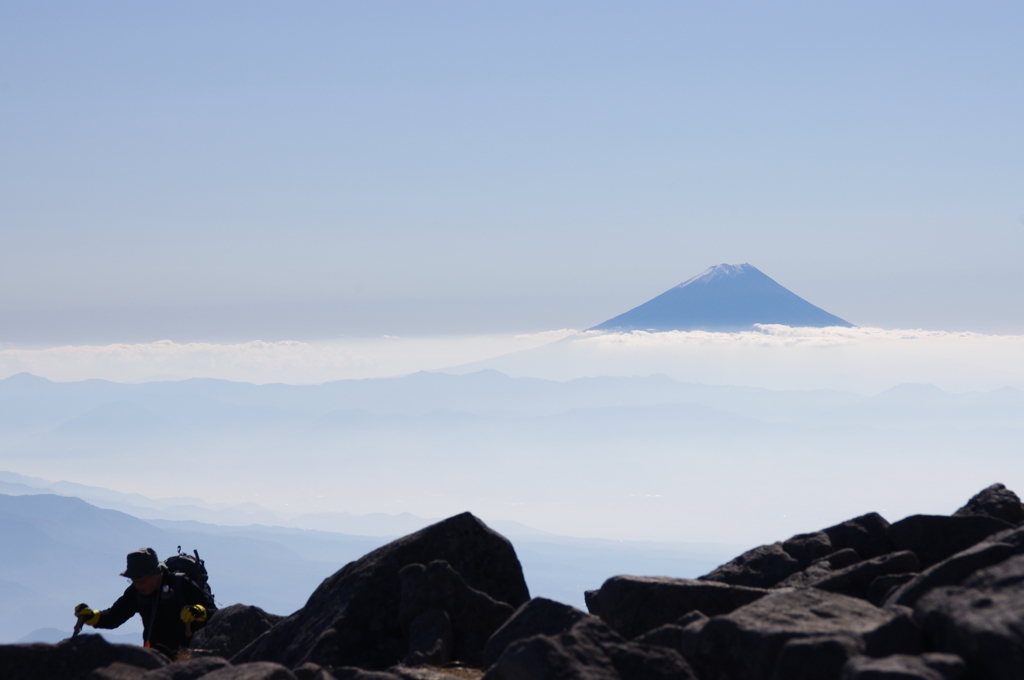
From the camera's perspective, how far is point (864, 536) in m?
15.0

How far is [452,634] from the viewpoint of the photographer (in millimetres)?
11984

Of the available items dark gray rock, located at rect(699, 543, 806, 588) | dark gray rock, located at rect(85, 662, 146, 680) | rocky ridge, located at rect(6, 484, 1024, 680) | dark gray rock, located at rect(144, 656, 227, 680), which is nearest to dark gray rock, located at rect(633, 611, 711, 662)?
rocky ridge, located at rect(6, 484, 1024, 680)

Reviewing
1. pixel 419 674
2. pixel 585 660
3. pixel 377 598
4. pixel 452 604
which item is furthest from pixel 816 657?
pixel 377 598

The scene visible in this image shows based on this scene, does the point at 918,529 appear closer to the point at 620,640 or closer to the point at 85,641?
the point at 620,640

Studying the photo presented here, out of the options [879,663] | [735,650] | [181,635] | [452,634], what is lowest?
[181,635]

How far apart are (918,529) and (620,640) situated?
7.93 metres

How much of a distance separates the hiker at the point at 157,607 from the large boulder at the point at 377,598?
2.71 metres

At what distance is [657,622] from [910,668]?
247 inches

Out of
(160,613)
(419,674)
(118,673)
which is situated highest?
(118,673)

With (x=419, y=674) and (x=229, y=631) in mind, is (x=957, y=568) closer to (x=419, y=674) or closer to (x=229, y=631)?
(x=419, y=674)

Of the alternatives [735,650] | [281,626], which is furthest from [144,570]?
[735,650]

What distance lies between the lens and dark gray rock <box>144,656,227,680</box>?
9.58 m

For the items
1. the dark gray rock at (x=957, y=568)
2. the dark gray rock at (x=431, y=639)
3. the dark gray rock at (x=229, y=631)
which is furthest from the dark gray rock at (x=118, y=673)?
the dark gray rock at (x=957, y=568)

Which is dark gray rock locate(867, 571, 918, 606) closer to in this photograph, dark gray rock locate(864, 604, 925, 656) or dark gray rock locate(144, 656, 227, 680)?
dark gray rock locate(864, 604, 925, 656)
